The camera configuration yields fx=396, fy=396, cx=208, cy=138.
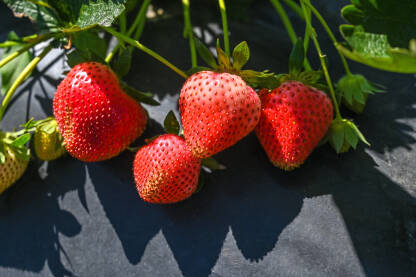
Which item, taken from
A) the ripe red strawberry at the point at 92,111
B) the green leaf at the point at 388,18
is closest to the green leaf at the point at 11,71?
the ripe red strawberry at the point at 92,111

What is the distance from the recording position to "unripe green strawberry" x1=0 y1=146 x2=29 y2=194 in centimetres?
60

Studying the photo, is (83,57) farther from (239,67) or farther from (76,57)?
(239,67)

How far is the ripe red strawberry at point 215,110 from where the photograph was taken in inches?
19.6

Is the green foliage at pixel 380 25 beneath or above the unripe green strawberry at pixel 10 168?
above

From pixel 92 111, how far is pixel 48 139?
0.10 metres

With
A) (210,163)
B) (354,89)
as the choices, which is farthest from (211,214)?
(354,89)

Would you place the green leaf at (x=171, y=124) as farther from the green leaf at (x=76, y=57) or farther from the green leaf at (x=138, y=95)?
the green leaf at (x=76, y=57)

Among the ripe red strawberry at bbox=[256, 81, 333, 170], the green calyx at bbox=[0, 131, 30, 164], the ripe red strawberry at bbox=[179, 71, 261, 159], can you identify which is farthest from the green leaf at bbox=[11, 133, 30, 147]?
the ripe red strawberry at bbox=[256, 81, 333, 170]

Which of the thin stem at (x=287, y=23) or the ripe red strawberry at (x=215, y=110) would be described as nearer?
the ripe red strawberry at (x=215, y=110)

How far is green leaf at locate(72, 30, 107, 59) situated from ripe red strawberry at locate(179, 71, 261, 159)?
18 centimetres

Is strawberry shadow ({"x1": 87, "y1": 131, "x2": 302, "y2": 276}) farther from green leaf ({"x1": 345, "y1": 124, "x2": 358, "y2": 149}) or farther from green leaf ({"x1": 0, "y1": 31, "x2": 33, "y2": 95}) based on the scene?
green leaf ({"x1": 0, "y1": 31, "x2": 33, "y2": 95})

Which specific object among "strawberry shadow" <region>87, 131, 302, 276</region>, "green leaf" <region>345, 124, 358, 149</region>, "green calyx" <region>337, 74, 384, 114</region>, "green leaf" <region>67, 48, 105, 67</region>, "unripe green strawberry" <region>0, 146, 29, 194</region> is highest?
"green leaf" <region>67, 48, 105, 67</region>

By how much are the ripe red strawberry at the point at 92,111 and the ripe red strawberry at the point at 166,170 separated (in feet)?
0.18

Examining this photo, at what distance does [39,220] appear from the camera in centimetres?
62
